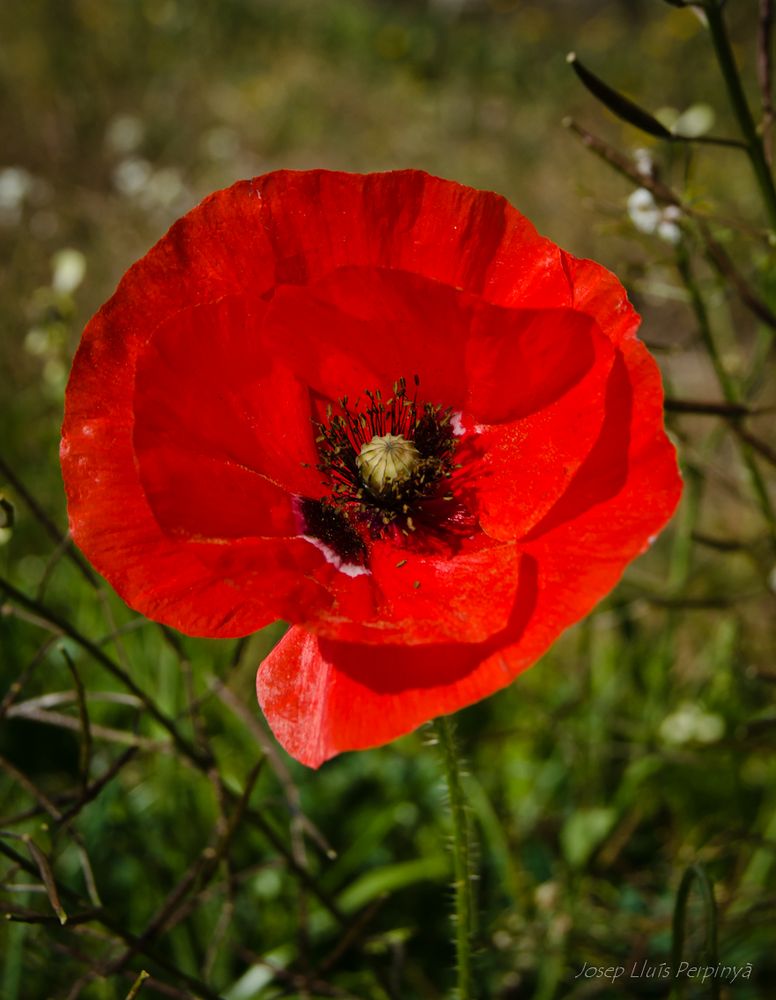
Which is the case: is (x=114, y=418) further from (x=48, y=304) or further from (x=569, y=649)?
(x=569, y=649)

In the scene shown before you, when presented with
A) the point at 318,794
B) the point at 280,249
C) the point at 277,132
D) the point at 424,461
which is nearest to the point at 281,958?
the point at 318,794

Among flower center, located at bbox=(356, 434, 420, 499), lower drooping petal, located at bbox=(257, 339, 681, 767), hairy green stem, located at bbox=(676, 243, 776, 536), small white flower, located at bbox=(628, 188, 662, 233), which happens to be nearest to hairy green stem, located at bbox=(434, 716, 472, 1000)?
lower drooping petal, located at bbox=(257, 339, 681, 767)

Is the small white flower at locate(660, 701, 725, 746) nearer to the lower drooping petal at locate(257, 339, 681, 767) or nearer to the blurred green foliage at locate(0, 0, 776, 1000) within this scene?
the blurred green foliage at locate(0, 0, 776, 1000)

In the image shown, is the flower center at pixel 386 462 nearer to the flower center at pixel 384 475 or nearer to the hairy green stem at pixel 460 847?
the flower center at pixel 384 475

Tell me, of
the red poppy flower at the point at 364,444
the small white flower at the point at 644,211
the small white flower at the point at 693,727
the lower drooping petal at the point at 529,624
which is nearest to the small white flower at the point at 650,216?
the small white flower at the point at 644,211

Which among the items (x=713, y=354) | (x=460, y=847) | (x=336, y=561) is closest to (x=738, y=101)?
(x=713, y=354)

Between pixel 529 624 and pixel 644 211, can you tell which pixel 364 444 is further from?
pixel 644 211

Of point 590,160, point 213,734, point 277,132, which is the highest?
point 277,132
